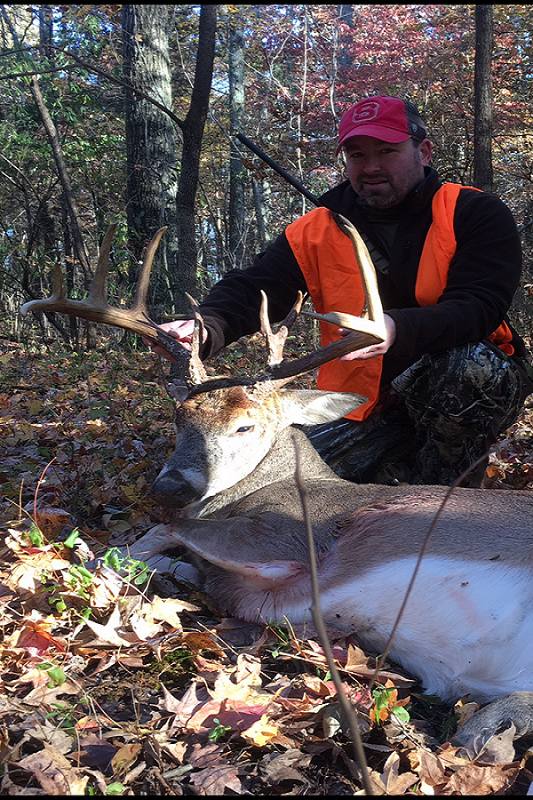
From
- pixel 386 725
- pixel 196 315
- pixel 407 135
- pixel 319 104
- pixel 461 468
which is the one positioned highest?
pixel 319 104

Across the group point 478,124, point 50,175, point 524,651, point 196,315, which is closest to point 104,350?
point 50,175

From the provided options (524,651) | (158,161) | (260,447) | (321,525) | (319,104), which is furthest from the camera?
(319,104)

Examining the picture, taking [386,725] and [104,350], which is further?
[104,350]

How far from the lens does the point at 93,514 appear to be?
13.5 feet

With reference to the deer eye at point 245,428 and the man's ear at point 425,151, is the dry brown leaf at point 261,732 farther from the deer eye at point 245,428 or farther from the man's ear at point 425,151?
the man's ear at point 425,151

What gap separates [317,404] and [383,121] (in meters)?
1.81

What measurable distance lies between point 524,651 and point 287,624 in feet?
3.01

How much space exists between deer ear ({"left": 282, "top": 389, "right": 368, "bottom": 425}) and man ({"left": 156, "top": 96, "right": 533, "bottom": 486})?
0.31m

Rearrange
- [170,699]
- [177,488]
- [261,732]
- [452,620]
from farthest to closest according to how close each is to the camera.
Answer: [177,488] → [452,620] → [170,699] → [261,732]

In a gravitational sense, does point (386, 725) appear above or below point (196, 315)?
below

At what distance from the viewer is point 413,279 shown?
434cm

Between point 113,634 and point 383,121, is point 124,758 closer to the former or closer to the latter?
point 113,634

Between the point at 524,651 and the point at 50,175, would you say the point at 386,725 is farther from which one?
the point at 50,175

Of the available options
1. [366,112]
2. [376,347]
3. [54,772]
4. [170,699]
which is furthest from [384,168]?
[54,772]
